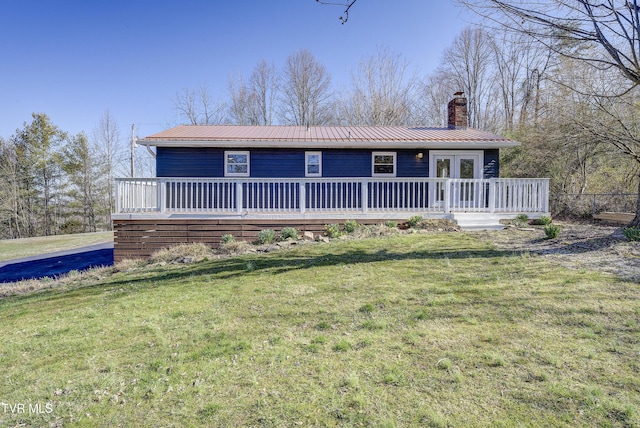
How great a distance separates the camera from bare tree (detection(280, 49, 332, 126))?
26.8 m

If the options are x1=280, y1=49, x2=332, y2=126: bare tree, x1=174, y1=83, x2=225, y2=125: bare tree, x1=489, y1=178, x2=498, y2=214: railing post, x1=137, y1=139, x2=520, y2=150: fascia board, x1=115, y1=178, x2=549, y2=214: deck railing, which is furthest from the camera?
x1=174, y1=83, x2=225, y2=125: bare tree

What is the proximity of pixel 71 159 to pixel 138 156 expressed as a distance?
Answer: 4.91m

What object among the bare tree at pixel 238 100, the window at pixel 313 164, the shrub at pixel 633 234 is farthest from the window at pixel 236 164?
the bare tree at pixel 238 100

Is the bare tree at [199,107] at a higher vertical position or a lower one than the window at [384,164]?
higher

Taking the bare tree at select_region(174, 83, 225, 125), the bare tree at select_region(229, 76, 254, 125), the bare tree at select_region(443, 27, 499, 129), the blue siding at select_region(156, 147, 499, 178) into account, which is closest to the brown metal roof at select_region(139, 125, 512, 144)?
the blue siding at select_region(156, 147, 499, 178)

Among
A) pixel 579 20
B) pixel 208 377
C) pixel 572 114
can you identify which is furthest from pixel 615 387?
pixel 572 114

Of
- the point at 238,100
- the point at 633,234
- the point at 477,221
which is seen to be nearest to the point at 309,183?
the point at 477,221

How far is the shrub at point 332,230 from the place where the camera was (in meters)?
8.52

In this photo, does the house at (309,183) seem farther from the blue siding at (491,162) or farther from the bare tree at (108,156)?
the bare tree at (108,156)

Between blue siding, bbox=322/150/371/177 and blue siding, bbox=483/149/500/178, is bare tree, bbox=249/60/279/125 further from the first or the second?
blue siding, bbox=483/149/500/178

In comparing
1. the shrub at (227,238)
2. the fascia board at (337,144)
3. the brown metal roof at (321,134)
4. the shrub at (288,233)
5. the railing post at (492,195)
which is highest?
the brown metal roof at (321,134)

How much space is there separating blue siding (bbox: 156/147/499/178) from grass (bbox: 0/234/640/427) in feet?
22.4

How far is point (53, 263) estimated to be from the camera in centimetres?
1190

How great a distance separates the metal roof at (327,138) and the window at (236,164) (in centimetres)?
67
